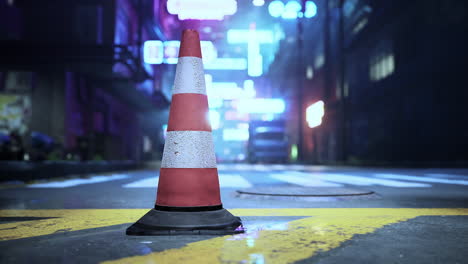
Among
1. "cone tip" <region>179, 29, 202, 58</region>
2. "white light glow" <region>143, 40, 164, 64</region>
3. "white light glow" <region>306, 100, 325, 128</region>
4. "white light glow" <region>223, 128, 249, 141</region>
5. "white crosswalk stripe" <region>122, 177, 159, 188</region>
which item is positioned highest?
"white light glow" <region>143, 40, 164, 64</region>

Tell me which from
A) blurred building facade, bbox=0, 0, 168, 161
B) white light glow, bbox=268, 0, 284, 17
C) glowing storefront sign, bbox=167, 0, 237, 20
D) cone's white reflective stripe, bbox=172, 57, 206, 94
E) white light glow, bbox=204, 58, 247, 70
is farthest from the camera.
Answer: white light glow, bbox=204, 58, 247, 70

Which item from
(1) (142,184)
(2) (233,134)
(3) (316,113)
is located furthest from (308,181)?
(2) (233,134)

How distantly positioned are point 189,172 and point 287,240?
973 millimetres

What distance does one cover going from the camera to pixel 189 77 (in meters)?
3.82

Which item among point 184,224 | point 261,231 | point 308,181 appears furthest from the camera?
point 308,181

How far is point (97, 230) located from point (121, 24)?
23722 mm

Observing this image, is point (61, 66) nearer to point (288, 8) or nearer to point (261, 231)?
point (261, 231)

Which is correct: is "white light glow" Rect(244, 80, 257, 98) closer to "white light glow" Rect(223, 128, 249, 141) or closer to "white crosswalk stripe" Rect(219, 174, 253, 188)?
"white light glow" Rect(223, 128, 249, 141)

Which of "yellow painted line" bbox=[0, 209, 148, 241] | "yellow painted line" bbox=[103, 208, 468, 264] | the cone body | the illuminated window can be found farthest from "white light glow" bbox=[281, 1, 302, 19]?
the cone body

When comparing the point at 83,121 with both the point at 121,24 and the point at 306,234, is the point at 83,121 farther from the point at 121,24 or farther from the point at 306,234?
the point at 306,234

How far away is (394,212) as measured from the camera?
475 cm

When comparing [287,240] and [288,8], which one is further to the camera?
[288,8]

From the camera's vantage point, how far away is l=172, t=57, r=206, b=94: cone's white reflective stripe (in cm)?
380

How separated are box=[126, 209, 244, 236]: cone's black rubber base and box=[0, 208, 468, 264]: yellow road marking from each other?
0.15 metres
